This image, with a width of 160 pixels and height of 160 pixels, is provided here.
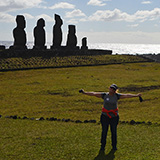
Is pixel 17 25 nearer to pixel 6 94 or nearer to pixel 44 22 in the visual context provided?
pixel 44 22

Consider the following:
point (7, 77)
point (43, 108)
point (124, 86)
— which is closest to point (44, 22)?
point (7, 77)

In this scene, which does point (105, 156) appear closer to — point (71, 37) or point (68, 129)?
point (68, 129)

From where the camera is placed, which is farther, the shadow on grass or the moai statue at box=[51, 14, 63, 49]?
the moai statue at box=[51, 14, 63, 49]

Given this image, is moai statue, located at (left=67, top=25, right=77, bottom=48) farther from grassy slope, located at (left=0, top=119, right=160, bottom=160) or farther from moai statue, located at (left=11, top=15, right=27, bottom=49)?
grassy slope, located at (left=0, top=119, right=160, bottom=160)

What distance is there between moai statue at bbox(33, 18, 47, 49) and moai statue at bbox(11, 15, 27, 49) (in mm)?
4029

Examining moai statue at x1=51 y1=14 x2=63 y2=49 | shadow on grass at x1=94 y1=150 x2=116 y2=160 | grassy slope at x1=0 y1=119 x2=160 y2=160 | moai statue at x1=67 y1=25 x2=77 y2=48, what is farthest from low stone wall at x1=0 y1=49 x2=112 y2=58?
shadow on grass at x1=94 y1=150 x2=116 y2=160

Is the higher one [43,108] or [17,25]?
[17,25]

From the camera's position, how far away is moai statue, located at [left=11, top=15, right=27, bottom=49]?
187 ft

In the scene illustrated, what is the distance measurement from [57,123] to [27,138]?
9.54ft

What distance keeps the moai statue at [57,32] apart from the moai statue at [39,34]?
466cm

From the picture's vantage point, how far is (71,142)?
1037 cm

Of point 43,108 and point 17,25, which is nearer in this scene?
point 43,108

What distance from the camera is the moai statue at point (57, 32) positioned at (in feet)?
218

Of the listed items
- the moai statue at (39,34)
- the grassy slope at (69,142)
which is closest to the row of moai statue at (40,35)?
the moai statue at (39,34)
